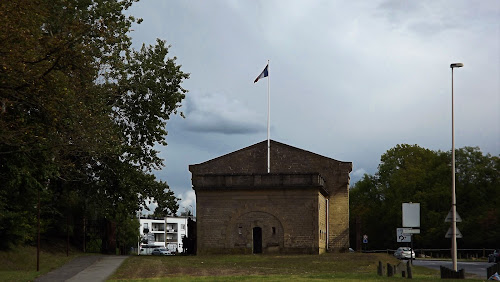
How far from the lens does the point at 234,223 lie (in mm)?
58719

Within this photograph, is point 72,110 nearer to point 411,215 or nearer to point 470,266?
point 411,215

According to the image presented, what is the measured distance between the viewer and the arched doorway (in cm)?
5881

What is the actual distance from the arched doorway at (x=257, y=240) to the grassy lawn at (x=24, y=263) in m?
17.6

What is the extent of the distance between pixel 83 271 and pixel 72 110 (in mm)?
10381

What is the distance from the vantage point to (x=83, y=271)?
114ft

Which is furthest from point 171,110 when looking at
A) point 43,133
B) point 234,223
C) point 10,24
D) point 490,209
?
point 490,209

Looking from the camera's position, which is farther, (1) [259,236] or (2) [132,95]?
(1) [259,236]

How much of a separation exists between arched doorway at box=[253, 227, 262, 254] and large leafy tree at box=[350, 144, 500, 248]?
118 ft

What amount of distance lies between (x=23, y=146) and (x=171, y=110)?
24.0 m

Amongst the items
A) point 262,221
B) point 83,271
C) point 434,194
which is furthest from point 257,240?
point 434,194

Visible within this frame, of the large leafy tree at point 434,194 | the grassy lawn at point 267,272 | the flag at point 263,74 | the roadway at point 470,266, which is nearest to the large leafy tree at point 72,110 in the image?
the grassy lawn at point 267,272

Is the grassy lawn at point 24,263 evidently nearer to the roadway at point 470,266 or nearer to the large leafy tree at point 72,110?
→ the large leafy tree at point 72,110

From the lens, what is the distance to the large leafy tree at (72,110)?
25.2 metres

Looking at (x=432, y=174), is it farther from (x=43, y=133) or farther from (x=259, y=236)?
(x=43, y=133)
